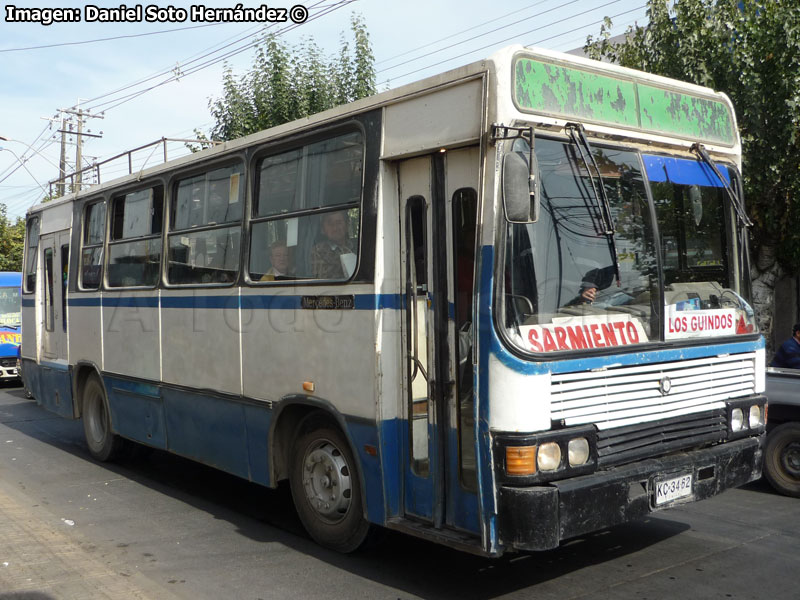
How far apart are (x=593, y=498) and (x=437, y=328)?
1291 mm

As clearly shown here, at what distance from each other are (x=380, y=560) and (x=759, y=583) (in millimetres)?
2381

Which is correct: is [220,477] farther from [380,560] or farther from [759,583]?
[759,583]

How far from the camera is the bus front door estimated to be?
469 centimetres

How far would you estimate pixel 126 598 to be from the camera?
4.93 meters

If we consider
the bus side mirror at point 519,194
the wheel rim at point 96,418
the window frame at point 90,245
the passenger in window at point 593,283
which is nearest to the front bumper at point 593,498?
the passenger in window at point 593,283

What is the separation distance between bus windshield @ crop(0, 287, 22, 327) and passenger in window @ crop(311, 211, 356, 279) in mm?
13299

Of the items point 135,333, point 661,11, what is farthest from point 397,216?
point 661,11

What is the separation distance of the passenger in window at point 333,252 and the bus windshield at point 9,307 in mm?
13299

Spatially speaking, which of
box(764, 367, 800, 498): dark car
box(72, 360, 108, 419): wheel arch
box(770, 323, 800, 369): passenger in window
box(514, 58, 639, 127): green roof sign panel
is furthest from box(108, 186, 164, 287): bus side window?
box(770, 323, 800, 369): passenger in window

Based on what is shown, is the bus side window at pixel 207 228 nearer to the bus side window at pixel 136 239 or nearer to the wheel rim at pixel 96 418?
the bus side window at pixel 136 239

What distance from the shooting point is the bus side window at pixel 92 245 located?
29.3 feet

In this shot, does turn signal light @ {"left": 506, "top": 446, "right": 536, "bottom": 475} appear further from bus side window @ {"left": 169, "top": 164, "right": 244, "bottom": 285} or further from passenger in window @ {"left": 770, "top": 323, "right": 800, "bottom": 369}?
passenger in window @ {"left": 770, "top": 323, "right": 800, "bottom": 369}

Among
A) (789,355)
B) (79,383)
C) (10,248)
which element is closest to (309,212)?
(79,383)

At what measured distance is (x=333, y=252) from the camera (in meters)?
5.51
